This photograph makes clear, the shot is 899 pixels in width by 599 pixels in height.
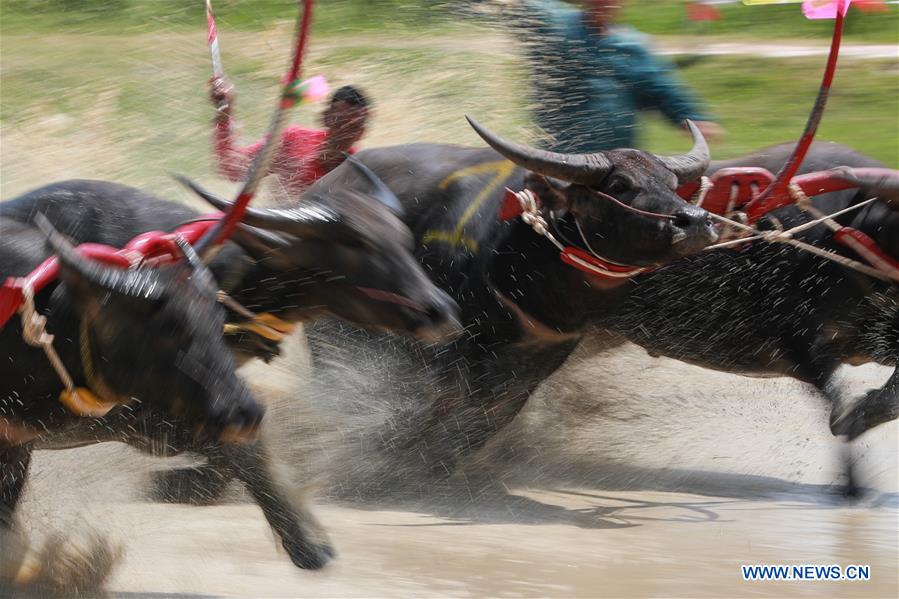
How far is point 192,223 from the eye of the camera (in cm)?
430

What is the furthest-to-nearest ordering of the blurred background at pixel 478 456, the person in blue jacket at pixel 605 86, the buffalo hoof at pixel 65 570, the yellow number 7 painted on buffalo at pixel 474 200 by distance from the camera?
the person in blue jacket at pixel 605 86
the yellow number 7 painted on buffalo at pixel 474 200
the blurred background at pixel 478 456
the buffalo hoof at pixel 65 570

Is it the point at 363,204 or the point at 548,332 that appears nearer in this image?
the point at 363,204

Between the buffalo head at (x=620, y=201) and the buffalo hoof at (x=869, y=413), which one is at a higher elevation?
the buffalo head at (x=620, y=201)

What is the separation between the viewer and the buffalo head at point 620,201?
498 cm

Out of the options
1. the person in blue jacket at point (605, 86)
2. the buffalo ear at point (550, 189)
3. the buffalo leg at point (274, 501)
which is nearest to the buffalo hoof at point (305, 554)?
the buffalo leg at point (274, 501)

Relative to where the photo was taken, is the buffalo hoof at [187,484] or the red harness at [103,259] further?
the buffalo hoof at [187,484]

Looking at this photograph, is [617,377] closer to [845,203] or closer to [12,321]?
[845,203]

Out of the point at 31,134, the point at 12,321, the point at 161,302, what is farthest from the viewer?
the point at 31,134

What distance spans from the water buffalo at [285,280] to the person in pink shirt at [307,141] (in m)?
1.72

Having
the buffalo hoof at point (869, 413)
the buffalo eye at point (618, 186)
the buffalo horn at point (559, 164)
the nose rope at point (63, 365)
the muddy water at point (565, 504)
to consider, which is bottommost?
the muddy water at point (565, 504)

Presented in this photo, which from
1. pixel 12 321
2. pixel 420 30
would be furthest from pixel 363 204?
pixel 420 30

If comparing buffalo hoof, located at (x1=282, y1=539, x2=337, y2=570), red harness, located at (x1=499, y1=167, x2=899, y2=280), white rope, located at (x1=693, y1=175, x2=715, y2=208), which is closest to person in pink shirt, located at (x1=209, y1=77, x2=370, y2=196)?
red harness, located at (x1=499, y1=167, x2=899, y2=280)

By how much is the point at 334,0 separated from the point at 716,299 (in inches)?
260

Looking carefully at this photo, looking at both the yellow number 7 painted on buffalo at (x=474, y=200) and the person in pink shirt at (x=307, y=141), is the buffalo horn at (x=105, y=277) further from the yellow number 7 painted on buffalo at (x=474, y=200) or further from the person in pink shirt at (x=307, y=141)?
the person in pink shirt at (x=307, y=141)
